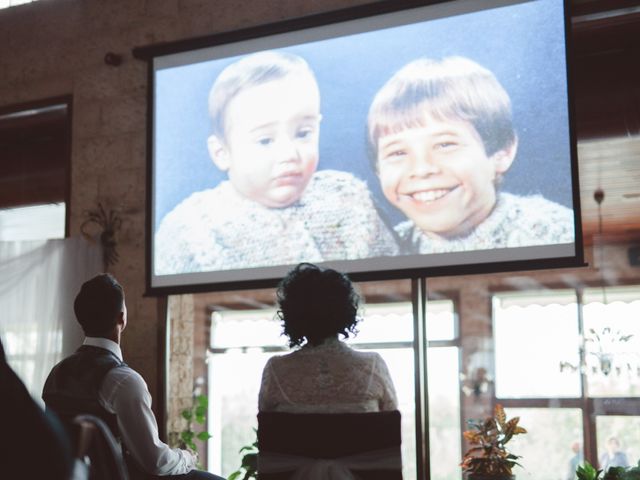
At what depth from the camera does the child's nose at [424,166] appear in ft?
14.5

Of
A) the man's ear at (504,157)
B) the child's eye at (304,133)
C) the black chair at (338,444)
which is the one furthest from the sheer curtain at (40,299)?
the black chair at (338,444)

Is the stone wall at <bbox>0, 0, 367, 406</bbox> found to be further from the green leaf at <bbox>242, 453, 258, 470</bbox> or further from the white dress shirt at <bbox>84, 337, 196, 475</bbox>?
the white dress shirt at <bbox>84, 337, 196, 475</bbox>

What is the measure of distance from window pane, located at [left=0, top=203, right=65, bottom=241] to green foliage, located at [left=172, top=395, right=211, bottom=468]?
1.38 meters

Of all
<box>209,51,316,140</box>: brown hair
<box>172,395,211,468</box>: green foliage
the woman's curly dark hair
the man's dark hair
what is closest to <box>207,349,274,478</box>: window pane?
<box>172,395,211,468</box>: green foliage

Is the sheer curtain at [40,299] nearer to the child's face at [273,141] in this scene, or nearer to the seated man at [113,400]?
the child's face at [273,141]

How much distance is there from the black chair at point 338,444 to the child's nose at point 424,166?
90.2 inches

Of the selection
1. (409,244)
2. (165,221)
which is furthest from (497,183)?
(165,221)

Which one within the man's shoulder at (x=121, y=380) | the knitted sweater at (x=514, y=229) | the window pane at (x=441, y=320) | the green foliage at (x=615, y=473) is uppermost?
the knitted sweater at (x=514, y=229)

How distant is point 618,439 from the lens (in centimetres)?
477

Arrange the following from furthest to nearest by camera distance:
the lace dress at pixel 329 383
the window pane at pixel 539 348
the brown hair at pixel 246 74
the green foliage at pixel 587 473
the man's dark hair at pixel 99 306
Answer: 1. the window pane at pixel 539 348
2. the brown hair at pixel 246 74
3. the green foliage at pixel 587 473
4. the man's dark hair at pixel 99 306
5. the lace dress at pixel 329 383

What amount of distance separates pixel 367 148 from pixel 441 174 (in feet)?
1.37

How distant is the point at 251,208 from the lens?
15.9 feet

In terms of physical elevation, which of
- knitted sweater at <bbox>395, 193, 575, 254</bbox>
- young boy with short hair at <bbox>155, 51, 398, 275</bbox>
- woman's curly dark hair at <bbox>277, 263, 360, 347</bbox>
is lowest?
woman's curly dark hair at <bbox>277, 263, 360, 347</bbox>

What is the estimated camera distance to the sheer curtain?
5176 millimetres
